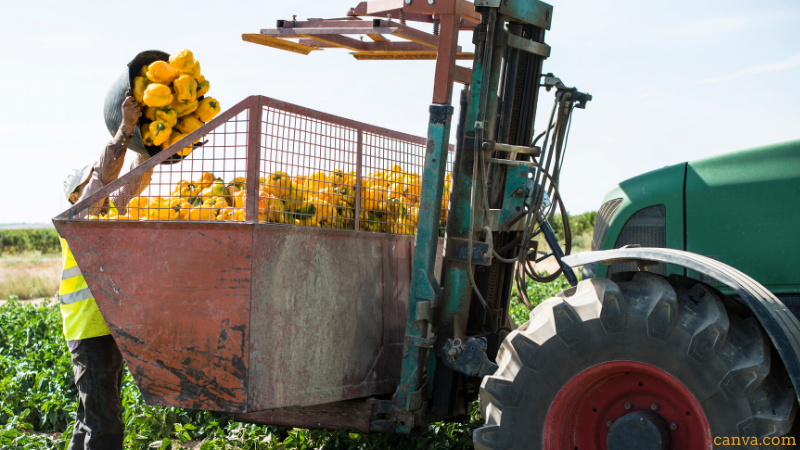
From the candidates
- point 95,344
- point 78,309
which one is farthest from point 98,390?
point 78,309

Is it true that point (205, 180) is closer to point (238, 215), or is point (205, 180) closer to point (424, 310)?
point (238, 215)

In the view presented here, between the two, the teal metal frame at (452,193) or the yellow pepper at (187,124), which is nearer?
the teal metal frame at (452,193)

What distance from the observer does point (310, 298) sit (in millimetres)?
3635

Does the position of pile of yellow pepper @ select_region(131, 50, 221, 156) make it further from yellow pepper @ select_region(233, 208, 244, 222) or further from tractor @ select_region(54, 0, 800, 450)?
yellow pepper @ select_region(233, 208, 244, 222)

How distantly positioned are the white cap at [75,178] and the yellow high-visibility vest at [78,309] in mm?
530

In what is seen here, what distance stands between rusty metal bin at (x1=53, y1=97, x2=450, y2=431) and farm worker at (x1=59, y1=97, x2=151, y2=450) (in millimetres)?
617

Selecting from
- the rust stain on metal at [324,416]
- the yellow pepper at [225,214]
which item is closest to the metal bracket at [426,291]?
the rust stain on metal at [324,416]

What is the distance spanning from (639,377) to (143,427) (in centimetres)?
435

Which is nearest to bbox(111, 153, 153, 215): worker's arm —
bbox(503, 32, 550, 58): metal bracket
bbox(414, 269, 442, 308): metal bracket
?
bbox(414, 269, 442, 308): metal bracket

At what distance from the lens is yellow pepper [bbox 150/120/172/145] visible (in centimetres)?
432

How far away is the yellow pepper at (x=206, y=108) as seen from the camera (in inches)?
185

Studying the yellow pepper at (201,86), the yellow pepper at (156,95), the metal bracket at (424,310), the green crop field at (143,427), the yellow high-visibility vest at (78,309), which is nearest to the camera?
the metal bracket at (424,310)

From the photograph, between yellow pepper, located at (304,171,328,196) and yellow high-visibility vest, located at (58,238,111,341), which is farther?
yellow high-visibility vest, located at (58,238,111,341)

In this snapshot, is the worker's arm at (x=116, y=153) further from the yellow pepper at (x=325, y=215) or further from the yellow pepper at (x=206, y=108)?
the yellow pepper at (x=325, y=215)
